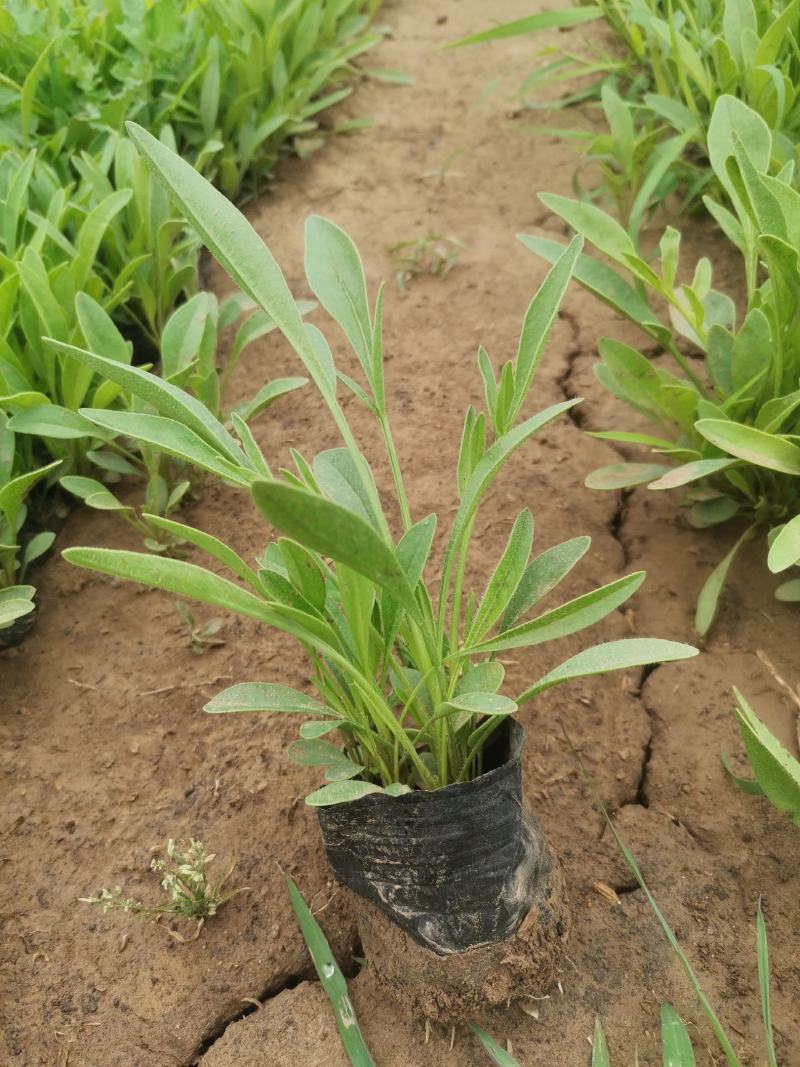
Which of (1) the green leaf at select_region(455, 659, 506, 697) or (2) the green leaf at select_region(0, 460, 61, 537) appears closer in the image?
(1) the green leaf at select_region(455, 659, 506, 697)

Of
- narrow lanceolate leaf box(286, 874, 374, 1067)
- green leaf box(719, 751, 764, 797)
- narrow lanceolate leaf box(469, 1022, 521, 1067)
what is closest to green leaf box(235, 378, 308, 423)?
narrow lanceolate leaf box(286, 874, 374, 1067)

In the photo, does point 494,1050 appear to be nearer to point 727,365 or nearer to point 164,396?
point 164,396

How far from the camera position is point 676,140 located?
2.41 m

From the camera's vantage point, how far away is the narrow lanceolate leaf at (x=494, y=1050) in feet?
4.44

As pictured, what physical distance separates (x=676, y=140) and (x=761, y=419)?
0.93 m

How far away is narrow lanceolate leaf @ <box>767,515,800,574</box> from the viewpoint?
1.45 metres

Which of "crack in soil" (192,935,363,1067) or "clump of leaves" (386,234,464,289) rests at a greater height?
"clump of leaves" (386,234,464,289)

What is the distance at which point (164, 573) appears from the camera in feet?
3.67

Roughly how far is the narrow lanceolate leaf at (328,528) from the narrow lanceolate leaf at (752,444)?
729 millimetres

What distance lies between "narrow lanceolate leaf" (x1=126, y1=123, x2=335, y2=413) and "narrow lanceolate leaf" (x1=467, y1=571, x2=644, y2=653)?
1.22 feet

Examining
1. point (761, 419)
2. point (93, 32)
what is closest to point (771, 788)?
point (761, 419)

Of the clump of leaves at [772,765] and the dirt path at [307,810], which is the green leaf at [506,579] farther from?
the dirt path at [307,810]

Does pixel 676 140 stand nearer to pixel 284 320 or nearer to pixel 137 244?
pixel 137 244

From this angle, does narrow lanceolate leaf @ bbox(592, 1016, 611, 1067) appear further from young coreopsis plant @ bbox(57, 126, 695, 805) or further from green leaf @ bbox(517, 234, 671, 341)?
green leaf @ bbox(517, 234, 671, 341)
